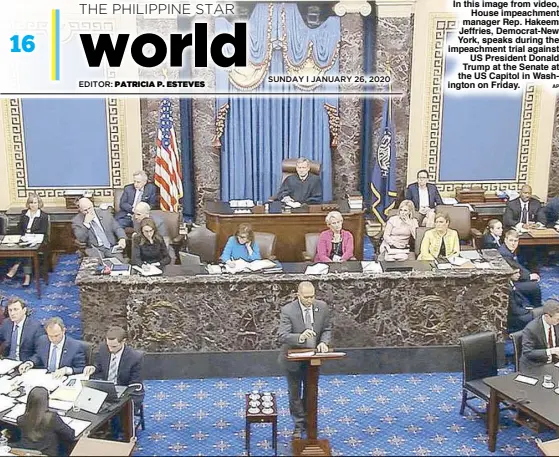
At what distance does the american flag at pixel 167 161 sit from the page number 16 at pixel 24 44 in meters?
2.08

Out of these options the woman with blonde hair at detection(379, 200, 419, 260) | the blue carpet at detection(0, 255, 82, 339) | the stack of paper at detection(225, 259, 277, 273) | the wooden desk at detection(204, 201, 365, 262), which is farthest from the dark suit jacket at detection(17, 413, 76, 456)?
the woman with blonde hair at detection(379, 200, 419, 260)

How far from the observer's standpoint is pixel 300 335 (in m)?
8.09

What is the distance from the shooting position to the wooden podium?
7.66 metres

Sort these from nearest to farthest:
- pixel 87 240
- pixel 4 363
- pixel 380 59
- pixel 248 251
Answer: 1. pixel 4 363
2. pixel 248 251
3. pixel 87 240
4. pixel 380 59

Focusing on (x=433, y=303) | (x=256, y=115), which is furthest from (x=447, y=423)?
(x=256, y=115)

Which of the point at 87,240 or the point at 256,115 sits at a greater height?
the point at 256,115

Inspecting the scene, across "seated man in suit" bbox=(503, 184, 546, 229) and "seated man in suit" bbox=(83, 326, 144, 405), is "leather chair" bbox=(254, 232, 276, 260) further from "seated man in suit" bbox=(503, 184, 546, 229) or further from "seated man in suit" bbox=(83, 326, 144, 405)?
"seated man in suit" bbox=(503, 184, 546, 229)

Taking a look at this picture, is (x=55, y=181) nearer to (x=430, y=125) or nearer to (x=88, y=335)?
(x=88, y=335)

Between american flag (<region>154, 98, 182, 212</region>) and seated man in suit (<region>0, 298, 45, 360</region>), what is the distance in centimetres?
448

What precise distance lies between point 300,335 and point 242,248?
2555 millimetres

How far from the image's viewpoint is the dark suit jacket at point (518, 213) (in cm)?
1258

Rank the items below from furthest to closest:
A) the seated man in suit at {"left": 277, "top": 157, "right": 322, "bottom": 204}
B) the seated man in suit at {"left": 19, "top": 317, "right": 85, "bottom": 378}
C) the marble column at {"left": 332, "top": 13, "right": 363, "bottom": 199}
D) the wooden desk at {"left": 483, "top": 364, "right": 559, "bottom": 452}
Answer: the marble column at {"left": 332, "top": 13, "right": 363, "bottom": 199}
the seated man in suit at {"left": 277, "top": 157, "right": 322, "bottom": 204}
the seated man in suit at {"left": 19, "top": 317, "right": 85, "bottom": 378}
the wooden desk at {"left": 483, "top": 364, "right": 559, "bottom": 452}

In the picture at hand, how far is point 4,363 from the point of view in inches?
332

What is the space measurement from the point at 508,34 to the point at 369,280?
2.99m
